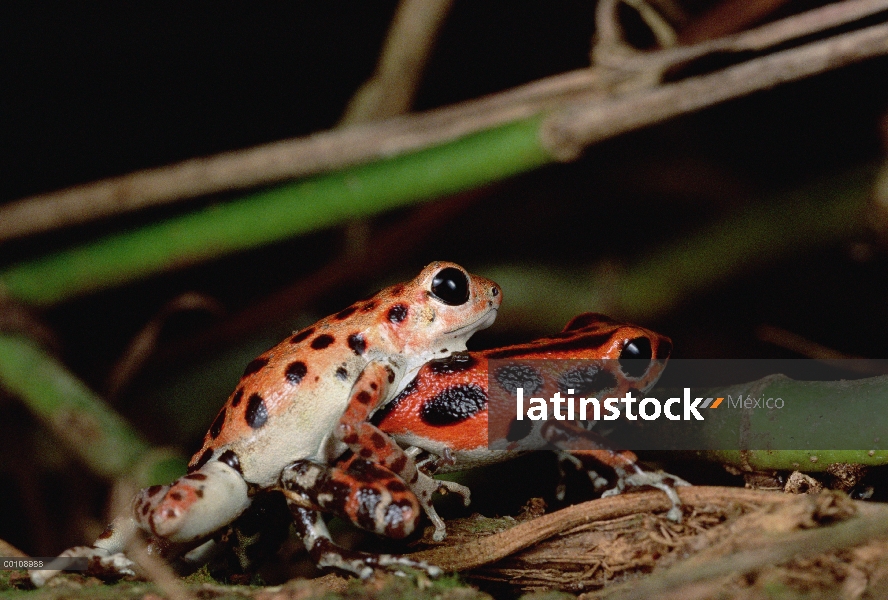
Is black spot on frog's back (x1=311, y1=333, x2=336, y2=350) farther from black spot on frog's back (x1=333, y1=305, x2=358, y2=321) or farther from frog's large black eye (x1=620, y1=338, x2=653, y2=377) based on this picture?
frog's large black eye (x1=620, y1=338, x2=653, y2=377)

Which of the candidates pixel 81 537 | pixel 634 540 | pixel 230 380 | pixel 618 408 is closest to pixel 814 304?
pixel 618 408

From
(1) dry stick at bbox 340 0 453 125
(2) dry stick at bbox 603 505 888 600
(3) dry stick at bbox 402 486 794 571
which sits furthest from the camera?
(1) dry stick at bbox 340 0 453 125

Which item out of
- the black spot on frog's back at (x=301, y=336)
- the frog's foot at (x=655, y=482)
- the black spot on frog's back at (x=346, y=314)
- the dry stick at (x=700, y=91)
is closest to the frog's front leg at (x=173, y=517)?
the black spot on frog's back at (x=301, y=336)

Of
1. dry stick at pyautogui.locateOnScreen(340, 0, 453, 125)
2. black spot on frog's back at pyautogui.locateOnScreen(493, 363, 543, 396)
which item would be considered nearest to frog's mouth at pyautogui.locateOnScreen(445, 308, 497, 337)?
black spot on frog's back at pyautogui.locateOnScreen(493, 363, 543, 396)

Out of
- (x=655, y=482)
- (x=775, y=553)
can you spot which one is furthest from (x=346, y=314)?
(x=775, y=553)

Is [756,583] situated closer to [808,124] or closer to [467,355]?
[467,355]
